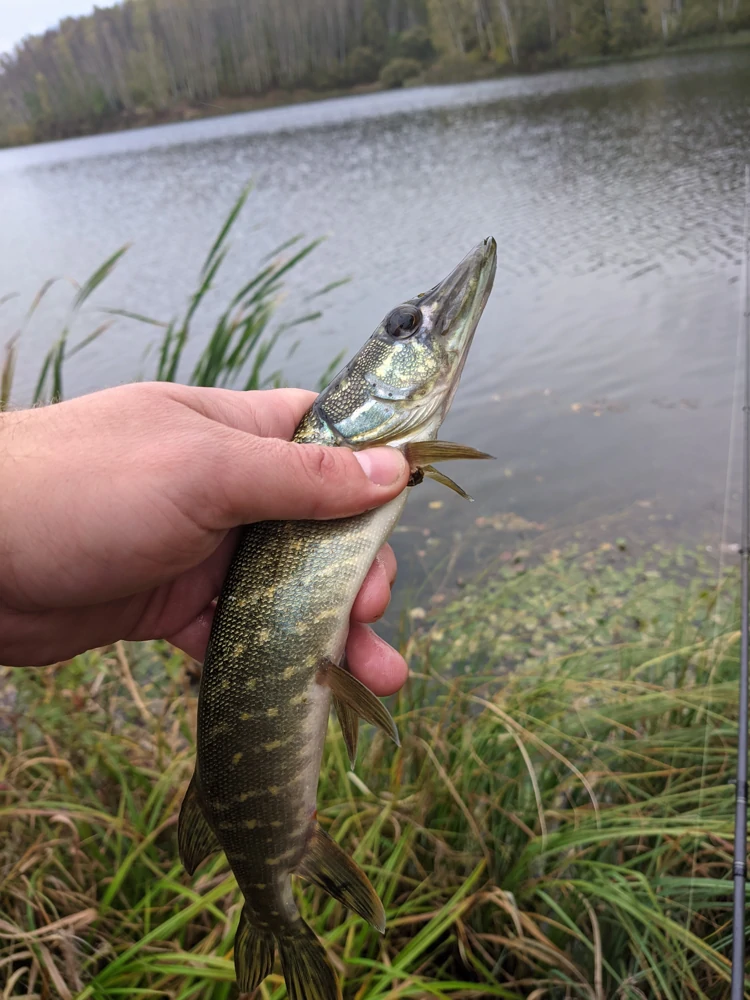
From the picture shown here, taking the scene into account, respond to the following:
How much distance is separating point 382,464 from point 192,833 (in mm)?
1070

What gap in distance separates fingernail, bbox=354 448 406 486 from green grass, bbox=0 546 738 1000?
3.84 ft

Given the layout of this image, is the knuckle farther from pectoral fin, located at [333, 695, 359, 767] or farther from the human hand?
pectoral fin, located at [333, 695, 359, 767]

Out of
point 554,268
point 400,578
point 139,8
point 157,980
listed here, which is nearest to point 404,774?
point 157,980

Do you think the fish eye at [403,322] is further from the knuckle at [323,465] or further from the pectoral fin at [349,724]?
the pectoral fin at [349,724]

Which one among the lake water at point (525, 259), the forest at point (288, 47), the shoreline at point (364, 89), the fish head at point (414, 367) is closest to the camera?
the fish head at point (414, 367)

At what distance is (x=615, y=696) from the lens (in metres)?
2.84

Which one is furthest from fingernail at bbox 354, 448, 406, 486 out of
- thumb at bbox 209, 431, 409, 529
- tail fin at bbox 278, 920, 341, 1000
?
tail fin at bbox 278, 920, 341, 1000

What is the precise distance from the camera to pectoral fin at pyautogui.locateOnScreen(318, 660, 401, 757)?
5.62ft

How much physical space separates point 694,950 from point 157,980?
158 centimetres

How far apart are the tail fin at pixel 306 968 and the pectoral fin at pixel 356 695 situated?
0.53 m

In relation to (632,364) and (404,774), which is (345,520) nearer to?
(404,774)

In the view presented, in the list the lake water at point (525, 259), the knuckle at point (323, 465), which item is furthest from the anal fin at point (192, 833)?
the lake water at point (525, 259)

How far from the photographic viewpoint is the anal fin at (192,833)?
5.81ft

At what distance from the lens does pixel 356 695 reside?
68.4 inches
